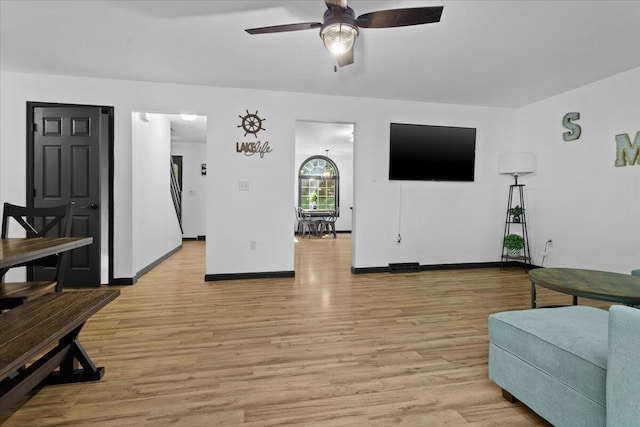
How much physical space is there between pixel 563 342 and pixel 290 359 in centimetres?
152

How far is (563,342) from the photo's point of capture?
1409 millimetres

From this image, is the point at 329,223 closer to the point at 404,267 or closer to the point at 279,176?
the point at 404,267

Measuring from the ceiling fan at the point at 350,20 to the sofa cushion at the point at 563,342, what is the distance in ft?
6.08

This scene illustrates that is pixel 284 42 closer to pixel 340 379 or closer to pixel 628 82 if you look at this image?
pixel 340 379

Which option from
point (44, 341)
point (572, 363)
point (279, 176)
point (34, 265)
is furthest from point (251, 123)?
point (572, 363)

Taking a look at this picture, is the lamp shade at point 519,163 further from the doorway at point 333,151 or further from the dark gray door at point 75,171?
the dark gray door at point 75,171

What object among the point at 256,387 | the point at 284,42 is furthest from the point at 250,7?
the point at 256,387

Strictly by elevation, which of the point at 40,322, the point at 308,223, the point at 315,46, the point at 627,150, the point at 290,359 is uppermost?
the point at 315,46

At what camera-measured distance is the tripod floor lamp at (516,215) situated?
15.4 feet

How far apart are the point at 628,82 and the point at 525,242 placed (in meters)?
2.42

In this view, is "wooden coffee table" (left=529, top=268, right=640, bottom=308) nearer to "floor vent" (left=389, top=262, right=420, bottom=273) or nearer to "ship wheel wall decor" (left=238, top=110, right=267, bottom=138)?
"floor vent" (left=389, top=262, right=420, bottom=273)

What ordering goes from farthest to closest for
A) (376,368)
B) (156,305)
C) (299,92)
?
(299,92) → (156,305) → (376,368)

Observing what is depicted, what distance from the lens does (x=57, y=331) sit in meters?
1.33

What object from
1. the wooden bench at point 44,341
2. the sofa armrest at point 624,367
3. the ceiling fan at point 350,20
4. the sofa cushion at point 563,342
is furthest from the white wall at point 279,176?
the sofa armrest at point 624,367
